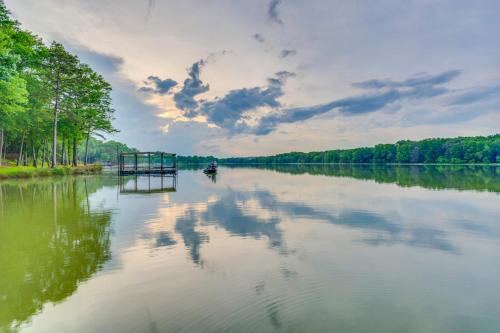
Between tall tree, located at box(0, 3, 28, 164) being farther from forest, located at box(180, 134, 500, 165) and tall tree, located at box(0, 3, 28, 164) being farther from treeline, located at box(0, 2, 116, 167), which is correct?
forest, located at box(180, 134, 500, 165)

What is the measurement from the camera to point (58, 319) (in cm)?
561

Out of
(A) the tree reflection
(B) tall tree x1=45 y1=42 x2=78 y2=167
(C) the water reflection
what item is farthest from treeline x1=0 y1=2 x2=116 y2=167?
(C) the water reflection

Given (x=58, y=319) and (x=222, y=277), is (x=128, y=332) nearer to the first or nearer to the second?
(x=58, y=319)

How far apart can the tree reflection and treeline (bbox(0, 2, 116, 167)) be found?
825 inches

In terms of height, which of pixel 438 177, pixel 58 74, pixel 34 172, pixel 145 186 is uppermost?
pixel 58 74

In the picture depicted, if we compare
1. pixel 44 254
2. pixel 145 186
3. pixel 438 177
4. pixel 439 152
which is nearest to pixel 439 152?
pixel 439 152

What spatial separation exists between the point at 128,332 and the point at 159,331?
533 mm

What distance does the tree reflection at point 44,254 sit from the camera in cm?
630

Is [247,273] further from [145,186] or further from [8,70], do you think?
[8,70]

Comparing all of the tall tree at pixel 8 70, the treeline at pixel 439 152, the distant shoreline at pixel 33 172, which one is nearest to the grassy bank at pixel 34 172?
the distant shoreline at pixel 33 172

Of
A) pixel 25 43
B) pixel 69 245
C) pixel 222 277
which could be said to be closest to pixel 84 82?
pixel 25 43

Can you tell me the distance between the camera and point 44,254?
9.23m

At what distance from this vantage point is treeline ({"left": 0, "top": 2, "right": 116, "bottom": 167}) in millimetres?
31578

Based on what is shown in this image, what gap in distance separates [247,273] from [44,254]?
6313 millimetres
